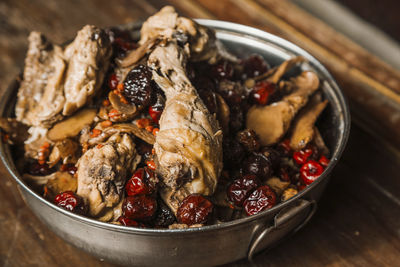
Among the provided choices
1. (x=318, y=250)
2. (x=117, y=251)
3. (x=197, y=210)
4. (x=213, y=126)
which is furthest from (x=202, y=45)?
(x=318, y=250)

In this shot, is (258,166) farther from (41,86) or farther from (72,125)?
(41,86)

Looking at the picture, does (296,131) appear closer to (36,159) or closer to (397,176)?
(397,176)

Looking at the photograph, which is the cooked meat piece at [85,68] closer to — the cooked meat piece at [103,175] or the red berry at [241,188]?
the cooked meat piece at [103,175]

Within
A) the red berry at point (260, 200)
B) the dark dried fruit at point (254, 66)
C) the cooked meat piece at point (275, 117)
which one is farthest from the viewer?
the dark dried fruit at point (254, 66)

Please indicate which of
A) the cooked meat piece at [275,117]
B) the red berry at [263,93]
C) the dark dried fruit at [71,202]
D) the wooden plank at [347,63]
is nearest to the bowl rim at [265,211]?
the dark dried fruit at [71,202]

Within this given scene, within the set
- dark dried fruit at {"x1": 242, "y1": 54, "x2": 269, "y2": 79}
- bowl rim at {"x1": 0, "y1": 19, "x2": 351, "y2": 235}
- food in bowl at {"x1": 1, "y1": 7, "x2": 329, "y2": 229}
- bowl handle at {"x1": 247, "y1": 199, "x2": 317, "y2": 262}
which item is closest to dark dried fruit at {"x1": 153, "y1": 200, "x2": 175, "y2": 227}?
food in bowl at {"x1": 1, "y1": 7, "x2": 329, "y2": 229}

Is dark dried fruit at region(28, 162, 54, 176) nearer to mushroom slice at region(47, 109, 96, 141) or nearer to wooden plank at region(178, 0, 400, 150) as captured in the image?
mushroom slice at region(47, 109, 96, 141)
